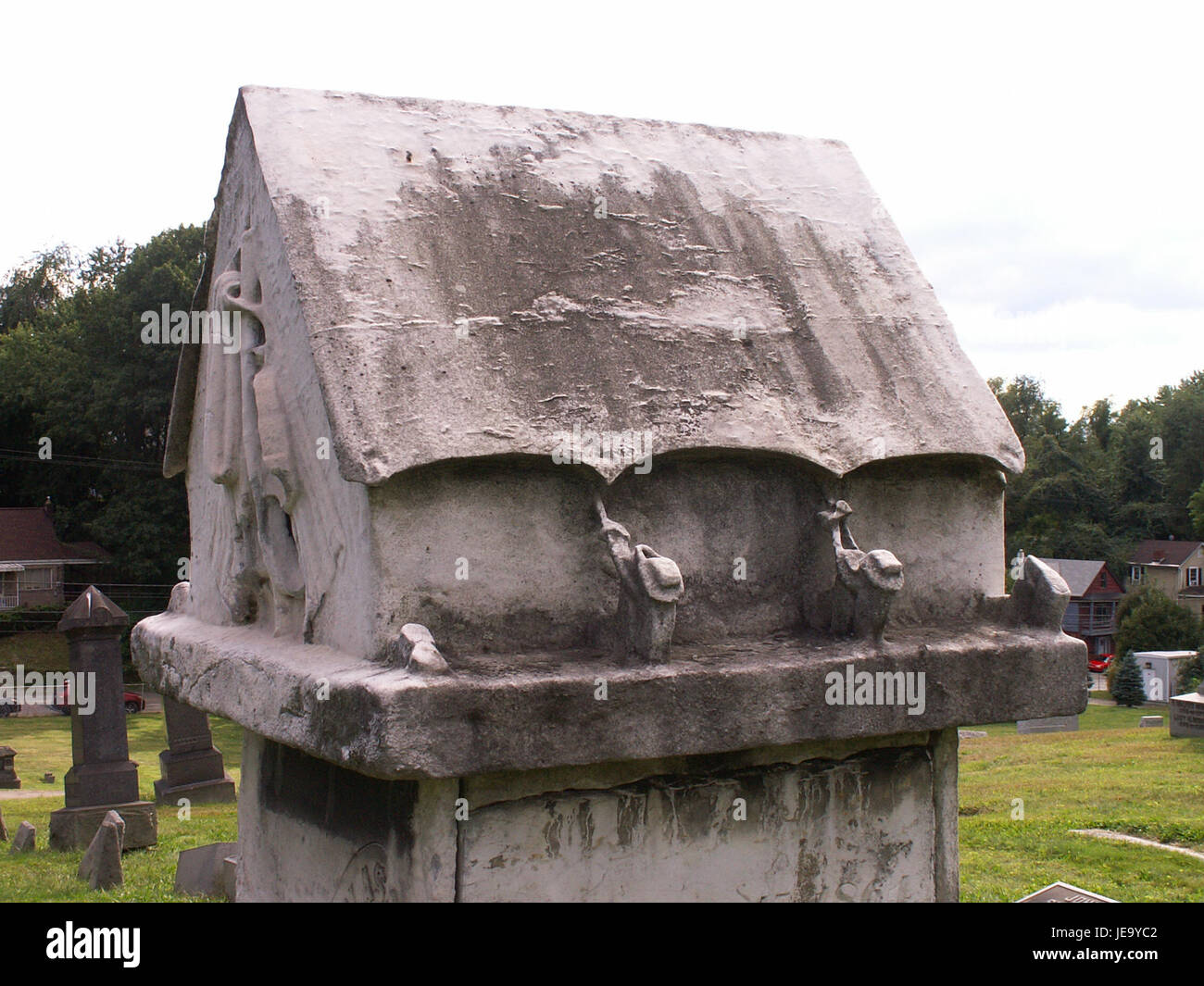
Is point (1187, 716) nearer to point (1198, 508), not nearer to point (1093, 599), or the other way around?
point (1198, 508)

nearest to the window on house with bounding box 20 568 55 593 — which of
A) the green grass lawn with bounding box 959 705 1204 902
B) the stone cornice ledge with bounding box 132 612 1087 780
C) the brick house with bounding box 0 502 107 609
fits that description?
the brick house with bounding box 0 502 107 609

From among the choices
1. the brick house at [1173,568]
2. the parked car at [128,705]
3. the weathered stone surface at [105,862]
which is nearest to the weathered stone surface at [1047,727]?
the weathered stone surface at [105,862]

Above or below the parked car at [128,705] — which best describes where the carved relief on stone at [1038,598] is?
above

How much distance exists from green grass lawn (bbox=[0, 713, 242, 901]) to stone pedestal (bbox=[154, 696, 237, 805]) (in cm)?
28

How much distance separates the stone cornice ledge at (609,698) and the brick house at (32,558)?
35.0 metres

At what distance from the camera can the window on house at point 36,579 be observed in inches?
1404

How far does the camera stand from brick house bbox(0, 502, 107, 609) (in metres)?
35.3

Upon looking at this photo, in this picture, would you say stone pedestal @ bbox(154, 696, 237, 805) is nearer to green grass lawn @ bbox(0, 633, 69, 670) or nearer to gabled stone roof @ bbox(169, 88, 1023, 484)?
gabled stone roof @ bbox(169, 88, 1023, 484)

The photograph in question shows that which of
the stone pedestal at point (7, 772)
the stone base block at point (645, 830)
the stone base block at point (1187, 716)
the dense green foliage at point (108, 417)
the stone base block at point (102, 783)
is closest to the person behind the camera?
the stone base block at point (645, 830)

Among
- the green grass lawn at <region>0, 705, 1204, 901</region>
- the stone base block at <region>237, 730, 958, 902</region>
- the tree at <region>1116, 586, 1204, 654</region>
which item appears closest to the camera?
the stone base block at <region>237, 730, 958, 902</region>

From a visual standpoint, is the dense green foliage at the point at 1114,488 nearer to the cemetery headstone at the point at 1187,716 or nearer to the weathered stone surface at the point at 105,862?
the cemetery headstone at the point at 1187,716
